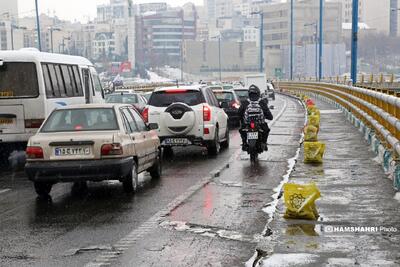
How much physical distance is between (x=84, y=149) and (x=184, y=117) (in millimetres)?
6108

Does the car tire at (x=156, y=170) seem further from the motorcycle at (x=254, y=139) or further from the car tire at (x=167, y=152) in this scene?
the car tire at (x=167, y=152)

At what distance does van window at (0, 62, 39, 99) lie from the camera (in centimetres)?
1642

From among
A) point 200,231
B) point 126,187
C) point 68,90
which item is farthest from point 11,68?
point 200,231

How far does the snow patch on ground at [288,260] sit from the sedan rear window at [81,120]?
16.6ft

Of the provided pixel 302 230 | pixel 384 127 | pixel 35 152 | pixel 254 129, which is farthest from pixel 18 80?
pixel 302 230

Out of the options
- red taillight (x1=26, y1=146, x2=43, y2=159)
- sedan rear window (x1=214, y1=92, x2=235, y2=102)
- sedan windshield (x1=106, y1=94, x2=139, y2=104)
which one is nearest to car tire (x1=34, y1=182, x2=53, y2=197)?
red taillight (x1=26, y1=146, x2=43, y2=159)

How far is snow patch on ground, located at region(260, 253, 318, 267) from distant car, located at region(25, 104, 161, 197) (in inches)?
174

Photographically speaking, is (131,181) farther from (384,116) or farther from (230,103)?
(230,103)

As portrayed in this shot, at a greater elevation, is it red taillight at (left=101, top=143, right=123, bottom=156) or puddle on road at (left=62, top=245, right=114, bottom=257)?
red taillight at (left=101, top=143, right=123, bottom=156)

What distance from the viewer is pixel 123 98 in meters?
29.0

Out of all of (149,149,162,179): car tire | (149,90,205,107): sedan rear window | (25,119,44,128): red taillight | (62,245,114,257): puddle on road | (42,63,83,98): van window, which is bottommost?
(149,149,162,179): car tire

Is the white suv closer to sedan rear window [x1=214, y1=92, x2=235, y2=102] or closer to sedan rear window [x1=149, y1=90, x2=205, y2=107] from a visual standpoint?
sedan rear window [x1=149, y1=90, x2=205, y2=107]

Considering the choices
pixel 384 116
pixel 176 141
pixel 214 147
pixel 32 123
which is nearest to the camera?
pixel 384 116

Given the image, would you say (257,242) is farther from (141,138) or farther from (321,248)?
(141,138)
